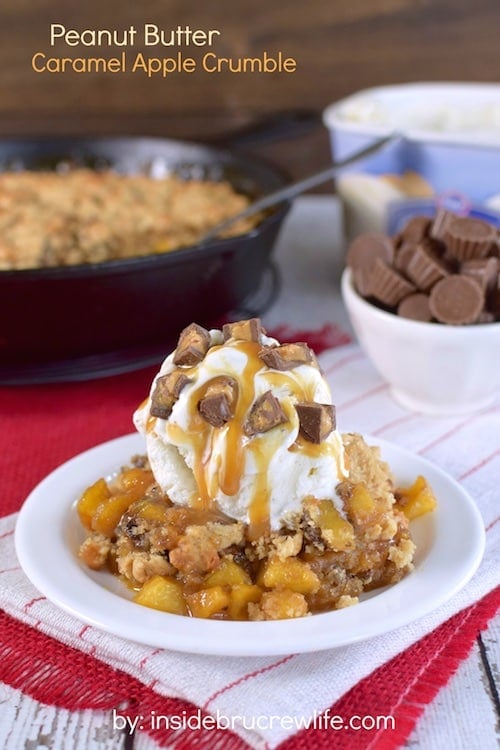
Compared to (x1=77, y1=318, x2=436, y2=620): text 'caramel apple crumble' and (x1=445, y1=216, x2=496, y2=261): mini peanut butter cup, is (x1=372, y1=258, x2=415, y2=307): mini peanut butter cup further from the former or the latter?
(x1=77, y1=318, x2=436, y2=620): text 'caramel apple crumble'

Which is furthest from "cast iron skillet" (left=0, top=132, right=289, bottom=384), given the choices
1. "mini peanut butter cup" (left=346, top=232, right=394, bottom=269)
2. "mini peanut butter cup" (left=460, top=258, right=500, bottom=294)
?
"mini peanut butter cup" (left=460, top=258, right=500, bottom=294)

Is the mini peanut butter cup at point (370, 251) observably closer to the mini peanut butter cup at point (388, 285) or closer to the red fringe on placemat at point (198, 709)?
the mini peanut butter cup at point (388, 285)

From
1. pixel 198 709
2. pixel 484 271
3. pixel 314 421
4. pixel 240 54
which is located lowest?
pixel 240 54

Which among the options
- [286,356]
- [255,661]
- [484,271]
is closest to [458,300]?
[484,271]

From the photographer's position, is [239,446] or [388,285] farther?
[388,285]

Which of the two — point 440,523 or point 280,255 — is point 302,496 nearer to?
point 440,523

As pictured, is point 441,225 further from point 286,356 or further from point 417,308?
point 286,356
